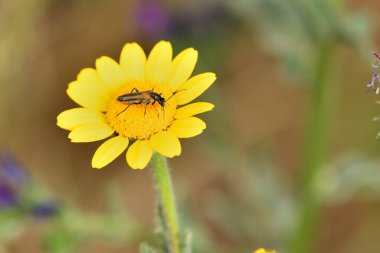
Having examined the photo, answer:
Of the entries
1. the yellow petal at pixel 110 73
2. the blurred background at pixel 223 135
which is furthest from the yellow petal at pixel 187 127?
the blurred background at pixel 223 135

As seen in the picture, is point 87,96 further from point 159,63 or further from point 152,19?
point 152,19

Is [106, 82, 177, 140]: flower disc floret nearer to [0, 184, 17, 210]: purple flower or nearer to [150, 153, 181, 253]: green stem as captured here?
[150, 153, 181, 253]: green stem

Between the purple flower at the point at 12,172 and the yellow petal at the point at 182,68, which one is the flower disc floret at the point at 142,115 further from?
the purple flower at the point at 12,172

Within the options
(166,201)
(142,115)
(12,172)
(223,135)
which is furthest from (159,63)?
(223,135)

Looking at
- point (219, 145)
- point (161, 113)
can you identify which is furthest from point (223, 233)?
point (161, 113)

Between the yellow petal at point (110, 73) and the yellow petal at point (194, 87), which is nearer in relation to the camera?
the yellow petal at point (194, 87)

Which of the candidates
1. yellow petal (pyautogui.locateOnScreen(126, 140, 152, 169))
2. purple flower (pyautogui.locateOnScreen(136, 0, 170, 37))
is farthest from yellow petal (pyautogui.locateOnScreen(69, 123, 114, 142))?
purple flower (pyautogui.locateOnScreen(136, 0, 170, 37))
